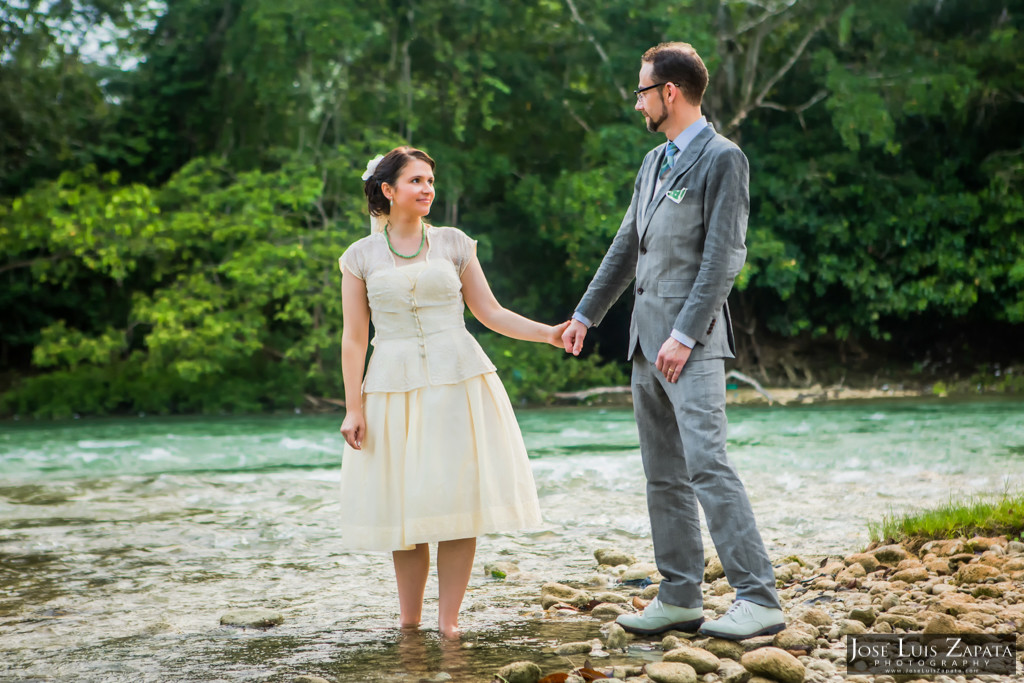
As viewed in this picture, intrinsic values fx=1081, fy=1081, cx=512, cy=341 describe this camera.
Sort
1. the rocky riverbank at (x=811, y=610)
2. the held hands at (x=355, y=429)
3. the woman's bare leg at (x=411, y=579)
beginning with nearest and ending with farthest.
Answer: the rocky riverbank at (x=811, y=610) → the held hands at (x=355, y=429) → the woman's bare leg at (x=411, y=579)

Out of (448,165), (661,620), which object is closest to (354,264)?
(661,620)

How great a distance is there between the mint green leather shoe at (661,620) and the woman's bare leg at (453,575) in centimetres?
58

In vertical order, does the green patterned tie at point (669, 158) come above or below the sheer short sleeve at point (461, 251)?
above

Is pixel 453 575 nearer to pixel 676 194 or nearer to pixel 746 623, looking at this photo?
pixel 746 623

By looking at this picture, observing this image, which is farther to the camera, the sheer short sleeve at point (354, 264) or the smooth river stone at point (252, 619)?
the smooth river stone at point (252, 619)

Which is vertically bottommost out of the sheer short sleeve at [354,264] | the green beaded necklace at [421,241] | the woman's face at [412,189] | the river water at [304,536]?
the river water at [304,536]

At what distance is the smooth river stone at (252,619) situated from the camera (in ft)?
13.6

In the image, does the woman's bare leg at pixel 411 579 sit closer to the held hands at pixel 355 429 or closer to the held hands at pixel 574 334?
the held hands at pixel 355 429

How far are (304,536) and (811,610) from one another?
3.54 meters

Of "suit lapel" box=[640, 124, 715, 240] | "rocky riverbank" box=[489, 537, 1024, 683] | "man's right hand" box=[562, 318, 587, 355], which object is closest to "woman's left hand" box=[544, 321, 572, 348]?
"man's right hand" box=[562, 318, 587, 355]

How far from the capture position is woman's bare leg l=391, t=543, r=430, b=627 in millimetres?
4035

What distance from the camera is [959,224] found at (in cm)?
1964

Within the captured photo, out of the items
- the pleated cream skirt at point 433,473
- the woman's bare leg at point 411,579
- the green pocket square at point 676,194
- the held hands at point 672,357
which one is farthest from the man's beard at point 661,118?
Result: the woman's bare leg at point 411,579

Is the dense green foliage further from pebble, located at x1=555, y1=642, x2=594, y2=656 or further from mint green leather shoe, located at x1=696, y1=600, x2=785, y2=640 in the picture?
mint green leather shoe, located at x1=696, y1=600, x2=785, y2=640
